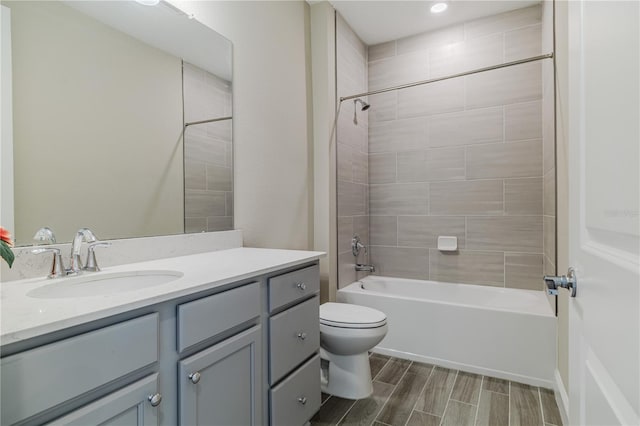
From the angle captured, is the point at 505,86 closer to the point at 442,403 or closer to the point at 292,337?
the point at 442,403

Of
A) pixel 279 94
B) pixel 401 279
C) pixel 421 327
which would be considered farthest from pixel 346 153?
pixel 421 327

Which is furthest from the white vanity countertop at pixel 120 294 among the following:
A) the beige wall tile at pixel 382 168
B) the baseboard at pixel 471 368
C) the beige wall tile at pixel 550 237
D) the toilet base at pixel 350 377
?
the beige wall tile at pixel 382 168

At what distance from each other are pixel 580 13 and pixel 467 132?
2.39m

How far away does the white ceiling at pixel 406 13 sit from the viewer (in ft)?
8.76

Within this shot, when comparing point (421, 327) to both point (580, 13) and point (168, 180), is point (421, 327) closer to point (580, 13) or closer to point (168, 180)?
point (168, 180)

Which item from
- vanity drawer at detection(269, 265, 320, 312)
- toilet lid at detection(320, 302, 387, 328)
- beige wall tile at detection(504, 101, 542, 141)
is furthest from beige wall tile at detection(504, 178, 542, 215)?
vanity drawer at detection(269, 265, 320, 312)

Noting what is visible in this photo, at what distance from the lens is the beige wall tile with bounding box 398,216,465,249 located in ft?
9.88

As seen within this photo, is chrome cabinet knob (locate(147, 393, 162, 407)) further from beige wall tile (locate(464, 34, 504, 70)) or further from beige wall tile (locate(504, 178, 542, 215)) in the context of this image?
beige wall tile (locate(464, 34, 504, 70))

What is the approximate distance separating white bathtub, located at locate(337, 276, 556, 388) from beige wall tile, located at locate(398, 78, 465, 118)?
1.67m

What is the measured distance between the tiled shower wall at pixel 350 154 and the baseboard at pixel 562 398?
5.09ft

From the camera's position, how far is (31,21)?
1.14 meters

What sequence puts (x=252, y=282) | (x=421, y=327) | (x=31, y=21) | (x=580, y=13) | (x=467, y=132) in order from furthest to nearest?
(x=467, y=132), (x=421, y=327), (x=252, y=282), (x=31, y=21), (x=580, y=13)

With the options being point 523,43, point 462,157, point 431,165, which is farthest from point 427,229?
point 523,43

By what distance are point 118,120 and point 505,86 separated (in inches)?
113
